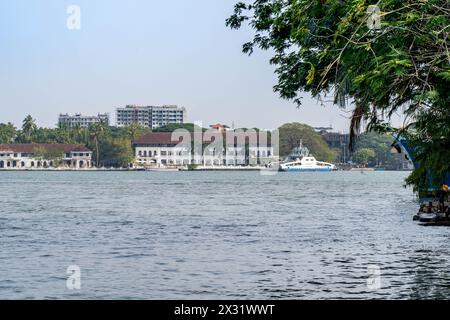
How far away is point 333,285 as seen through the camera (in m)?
23.1

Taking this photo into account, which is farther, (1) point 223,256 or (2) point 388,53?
(1) point 223,256

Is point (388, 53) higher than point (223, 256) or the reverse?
higher

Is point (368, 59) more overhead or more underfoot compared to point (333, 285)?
more overhead

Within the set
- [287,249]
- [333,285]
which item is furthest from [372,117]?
A: [287,249]

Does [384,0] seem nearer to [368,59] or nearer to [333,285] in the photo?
[368,59]

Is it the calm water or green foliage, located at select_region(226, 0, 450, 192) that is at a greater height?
green foliage, located at select_region(226, 0, 450, 192)

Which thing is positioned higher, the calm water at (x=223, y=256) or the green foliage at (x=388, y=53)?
the green foliage at (x=388, y=53)

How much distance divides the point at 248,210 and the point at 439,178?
22993 millimetres

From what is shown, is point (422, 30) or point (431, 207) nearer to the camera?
point (422, 30)
